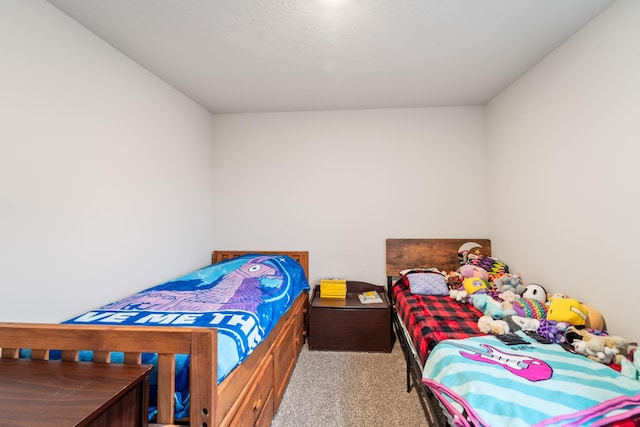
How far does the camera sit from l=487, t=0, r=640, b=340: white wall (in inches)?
55.7

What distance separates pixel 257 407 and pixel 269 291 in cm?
73

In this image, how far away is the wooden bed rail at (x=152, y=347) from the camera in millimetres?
924

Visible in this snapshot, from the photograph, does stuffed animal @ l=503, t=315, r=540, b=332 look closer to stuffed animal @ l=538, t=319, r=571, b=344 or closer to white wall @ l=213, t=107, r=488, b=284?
stuffed animal @ l=538, t=319, r=571, b=344

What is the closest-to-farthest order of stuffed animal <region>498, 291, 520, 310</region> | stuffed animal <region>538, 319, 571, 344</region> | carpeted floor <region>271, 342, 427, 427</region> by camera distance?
stuffed animal <region>538, 319, 571, 344</region>, carpeted floor <region>271, 342, 427, 427</region>, stuffed animal <region>498, 291, 520, 310</region>

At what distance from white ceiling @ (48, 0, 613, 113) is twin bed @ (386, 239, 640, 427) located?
186 centimetres

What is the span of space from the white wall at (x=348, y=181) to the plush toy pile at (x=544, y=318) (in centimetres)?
81

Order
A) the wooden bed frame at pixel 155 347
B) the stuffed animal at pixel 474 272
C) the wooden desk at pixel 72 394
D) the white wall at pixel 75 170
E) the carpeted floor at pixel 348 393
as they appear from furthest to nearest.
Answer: the stuffed animal at pixel 474 272, the carpeted floor at pixel 348 393, the white wall at pixel 75 170, the wooden bed frame at pixel 155 347, the wooden desk at pixel 72 394

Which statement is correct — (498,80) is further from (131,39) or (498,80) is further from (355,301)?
(131,39)

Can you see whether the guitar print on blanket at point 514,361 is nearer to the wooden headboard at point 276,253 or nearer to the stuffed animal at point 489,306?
the stuffed animal at point 489,306

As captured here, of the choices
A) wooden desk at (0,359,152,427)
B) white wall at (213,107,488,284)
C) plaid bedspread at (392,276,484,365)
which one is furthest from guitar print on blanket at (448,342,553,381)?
white wall at (213,107,488,284)

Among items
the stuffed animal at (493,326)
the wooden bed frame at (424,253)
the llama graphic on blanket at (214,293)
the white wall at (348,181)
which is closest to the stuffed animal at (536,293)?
the stuffed animal at (493,326)

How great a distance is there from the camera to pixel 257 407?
1438 mm

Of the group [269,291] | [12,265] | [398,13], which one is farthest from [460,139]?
[12,265]

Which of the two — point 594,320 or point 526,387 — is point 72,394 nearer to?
point 526,387
